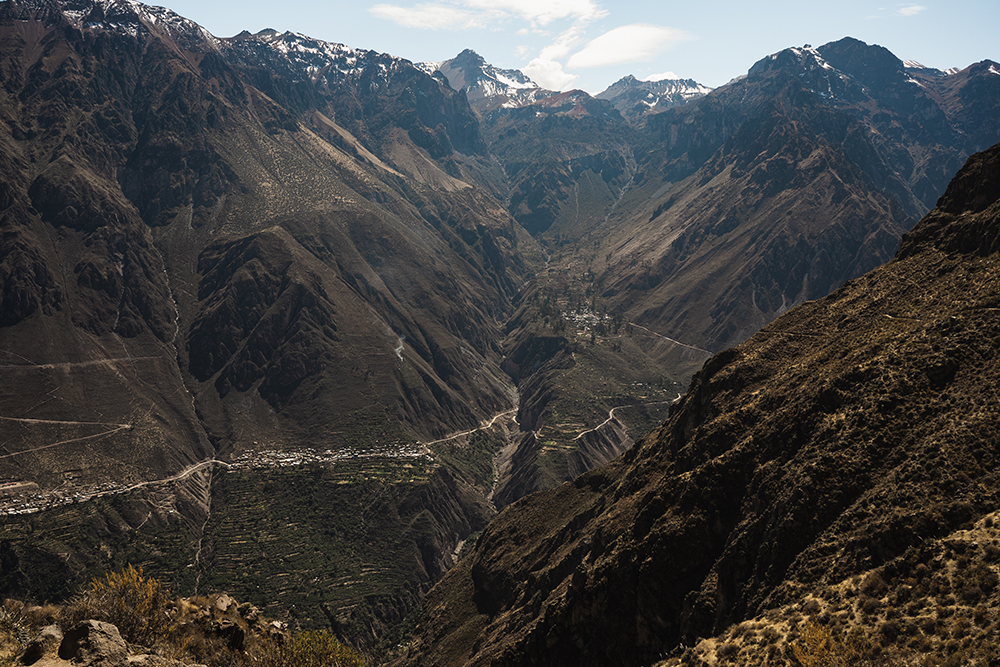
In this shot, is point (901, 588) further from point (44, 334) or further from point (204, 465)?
point (44, 334)

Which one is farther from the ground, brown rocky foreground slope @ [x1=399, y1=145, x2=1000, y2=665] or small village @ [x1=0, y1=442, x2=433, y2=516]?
brown rocky foreground slope @ [x1=399, y1=145, x2=1000, y2=665]

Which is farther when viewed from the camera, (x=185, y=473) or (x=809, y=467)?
(x=185, y=473)

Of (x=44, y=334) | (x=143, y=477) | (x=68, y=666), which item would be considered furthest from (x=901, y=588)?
(x=44, y=334)

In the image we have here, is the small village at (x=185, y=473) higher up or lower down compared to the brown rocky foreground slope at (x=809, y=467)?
lower down

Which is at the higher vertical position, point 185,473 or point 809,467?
point 809,467

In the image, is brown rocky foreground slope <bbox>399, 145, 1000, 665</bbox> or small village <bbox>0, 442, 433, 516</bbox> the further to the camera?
small village <bbox>0, 442, 433, 516</bbox>

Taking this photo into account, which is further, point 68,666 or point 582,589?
point 582,589

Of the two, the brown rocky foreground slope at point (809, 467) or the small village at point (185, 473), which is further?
the small village at point (185, 473)

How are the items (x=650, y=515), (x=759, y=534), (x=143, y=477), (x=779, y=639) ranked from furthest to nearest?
(x=143, y=477) < (x=650, y=515) < (x=759, y=534) < (x=779, y=639)
